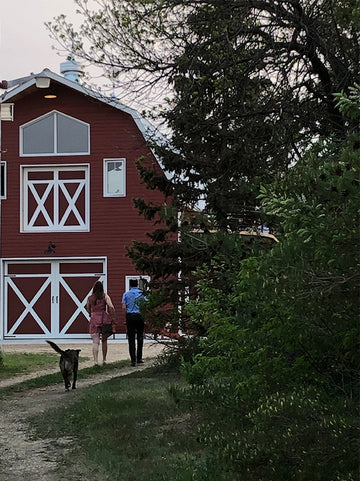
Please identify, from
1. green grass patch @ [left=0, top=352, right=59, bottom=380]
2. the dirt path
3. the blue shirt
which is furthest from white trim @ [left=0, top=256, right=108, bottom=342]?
the dirt path

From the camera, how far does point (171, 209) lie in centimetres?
1526

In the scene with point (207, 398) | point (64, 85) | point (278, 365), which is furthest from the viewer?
point (64, 85)

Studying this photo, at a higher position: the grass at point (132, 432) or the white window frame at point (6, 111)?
the white window frame at point (6, 111)

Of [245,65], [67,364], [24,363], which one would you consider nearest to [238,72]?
[245,65]

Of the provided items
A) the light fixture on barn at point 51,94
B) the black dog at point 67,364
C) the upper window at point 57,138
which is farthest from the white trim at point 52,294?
the black dog at point 67,364

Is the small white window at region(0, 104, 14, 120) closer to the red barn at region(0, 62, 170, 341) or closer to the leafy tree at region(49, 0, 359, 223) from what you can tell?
the red barn at region(0, 62, 170, 341)

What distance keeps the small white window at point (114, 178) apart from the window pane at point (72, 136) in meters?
0.98

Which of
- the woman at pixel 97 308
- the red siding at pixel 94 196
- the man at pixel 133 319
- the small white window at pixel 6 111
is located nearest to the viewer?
the woman at pixel 97 308

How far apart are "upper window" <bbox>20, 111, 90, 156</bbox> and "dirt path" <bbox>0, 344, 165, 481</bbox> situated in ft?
60.4

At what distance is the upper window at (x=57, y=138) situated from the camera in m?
32.3

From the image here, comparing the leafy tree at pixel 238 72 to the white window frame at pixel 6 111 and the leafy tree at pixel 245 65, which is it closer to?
the leafy tree at pixel 245 65

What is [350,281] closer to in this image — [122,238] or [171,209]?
[171,209]

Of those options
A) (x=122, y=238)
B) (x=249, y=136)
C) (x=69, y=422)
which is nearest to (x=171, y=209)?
(x=249, y=136)

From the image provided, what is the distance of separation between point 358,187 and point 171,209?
9330mm
